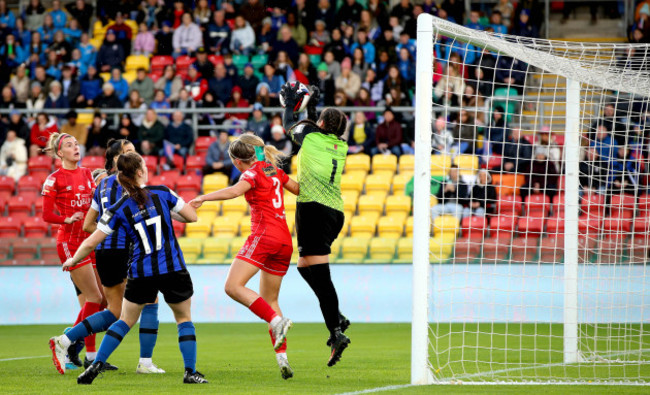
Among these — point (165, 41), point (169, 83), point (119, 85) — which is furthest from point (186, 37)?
point (119, 85)

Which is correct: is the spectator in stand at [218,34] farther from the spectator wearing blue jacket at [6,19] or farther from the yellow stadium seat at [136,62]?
the spectator wearing blue jacket at [6,19]

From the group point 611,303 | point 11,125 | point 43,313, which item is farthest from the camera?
point 11,125

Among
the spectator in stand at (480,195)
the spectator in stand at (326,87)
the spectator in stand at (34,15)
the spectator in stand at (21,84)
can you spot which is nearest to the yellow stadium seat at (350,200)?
the spectator in stand at (326,87)

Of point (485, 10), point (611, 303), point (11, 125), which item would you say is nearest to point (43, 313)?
point (11, 125)

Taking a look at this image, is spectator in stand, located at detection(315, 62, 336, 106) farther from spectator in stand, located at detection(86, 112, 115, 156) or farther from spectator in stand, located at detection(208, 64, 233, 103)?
spectator in stand, located at detection(86, 112, 115, 156)

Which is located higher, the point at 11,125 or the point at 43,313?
the point at 11,125

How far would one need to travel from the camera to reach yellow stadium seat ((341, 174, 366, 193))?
53.4 feet

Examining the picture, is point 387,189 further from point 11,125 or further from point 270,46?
point 11,125

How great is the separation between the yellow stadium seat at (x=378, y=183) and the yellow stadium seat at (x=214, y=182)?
2666 mm

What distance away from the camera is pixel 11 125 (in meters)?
17.7

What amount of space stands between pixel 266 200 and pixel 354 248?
294 inches

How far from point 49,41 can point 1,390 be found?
1558 cm

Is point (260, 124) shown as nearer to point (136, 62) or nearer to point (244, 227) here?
point (244, 227)

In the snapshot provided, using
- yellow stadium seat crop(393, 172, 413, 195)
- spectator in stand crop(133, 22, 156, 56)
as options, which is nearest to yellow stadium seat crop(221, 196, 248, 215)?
yellow stadium seat crop(393, 172, 413, 195)
